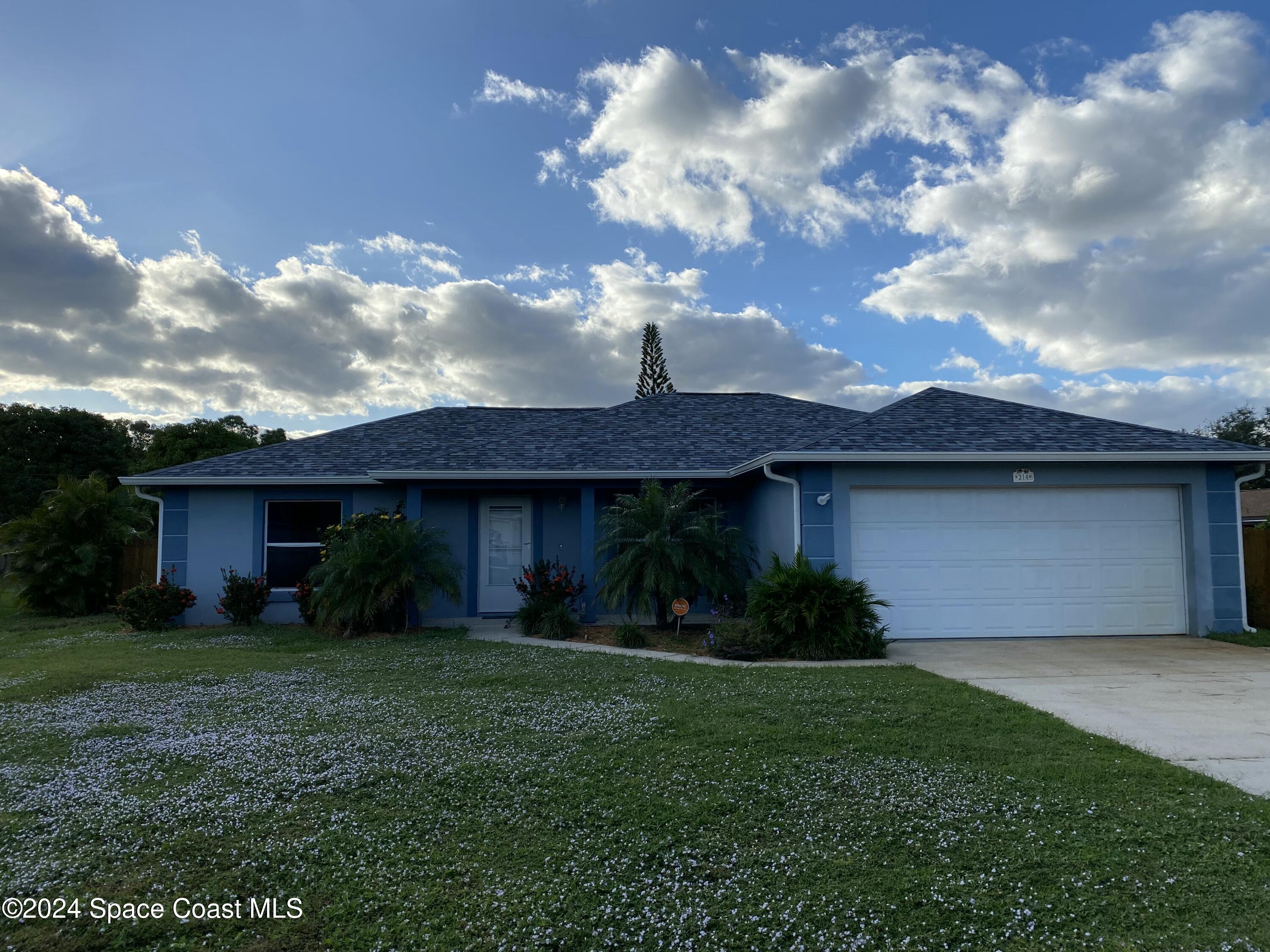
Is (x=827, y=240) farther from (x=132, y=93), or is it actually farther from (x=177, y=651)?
(x=177, y=651)

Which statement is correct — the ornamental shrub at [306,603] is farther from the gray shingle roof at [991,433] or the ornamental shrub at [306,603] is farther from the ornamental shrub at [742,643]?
the gray shingle roof at [991,433]

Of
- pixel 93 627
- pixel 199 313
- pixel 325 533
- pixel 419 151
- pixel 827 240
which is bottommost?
pixel 93 627

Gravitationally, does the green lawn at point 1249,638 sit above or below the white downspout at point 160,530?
below

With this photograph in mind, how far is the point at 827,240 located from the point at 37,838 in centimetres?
1333

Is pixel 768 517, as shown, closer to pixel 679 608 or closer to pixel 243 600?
pixel 679 608

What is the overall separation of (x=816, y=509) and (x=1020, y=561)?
2.96m

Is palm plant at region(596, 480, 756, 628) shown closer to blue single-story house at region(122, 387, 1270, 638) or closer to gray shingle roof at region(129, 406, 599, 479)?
blue single-story house at region(122, 387, 1270, 638)

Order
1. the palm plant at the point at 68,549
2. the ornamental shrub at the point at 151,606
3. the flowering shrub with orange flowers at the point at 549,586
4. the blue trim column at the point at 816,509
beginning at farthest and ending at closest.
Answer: the palm plant at the point at 68,549, the ornamental shrub at the point at 151,606, the flowering shrub with orange flowers at the point at 549,586, the blue trim column at the point at 816,509

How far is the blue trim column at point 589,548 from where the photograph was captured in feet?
37.7

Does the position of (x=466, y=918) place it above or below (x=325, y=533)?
below

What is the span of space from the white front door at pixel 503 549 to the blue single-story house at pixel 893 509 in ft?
0.10

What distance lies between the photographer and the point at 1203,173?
10922 mm

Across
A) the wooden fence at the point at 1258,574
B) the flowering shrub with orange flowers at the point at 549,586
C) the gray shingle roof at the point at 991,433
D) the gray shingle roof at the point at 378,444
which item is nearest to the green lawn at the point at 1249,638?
the wooden fence at the point at 1258,574

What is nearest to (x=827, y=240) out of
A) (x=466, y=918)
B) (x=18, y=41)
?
(x=18, y=41)
